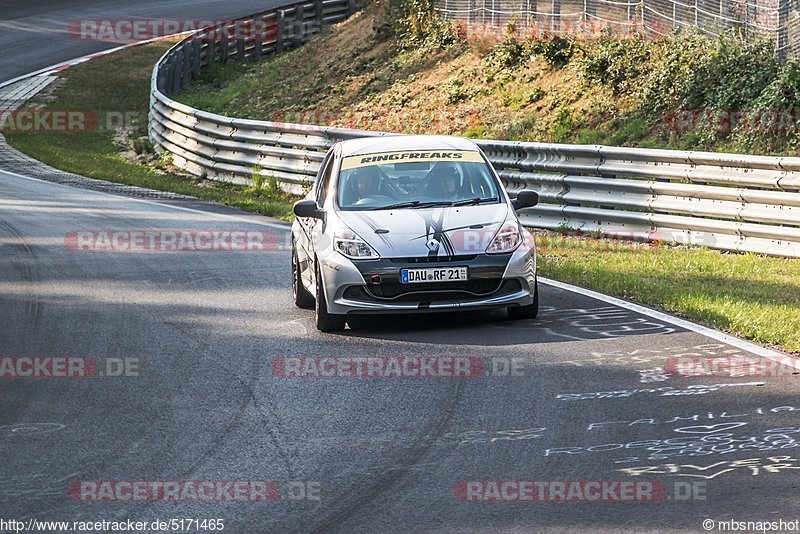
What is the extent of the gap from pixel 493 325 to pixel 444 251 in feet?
2.70

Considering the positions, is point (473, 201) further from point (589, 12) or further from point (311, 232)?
point (589, 12)

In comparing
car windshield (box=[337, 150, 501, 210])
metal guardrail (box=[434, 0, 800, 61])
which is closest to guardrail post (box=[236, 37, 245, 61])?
metal guardrail (box=[434, 0, 800, 61])

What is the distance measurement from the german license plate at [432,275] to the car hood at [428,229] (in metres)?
0.13

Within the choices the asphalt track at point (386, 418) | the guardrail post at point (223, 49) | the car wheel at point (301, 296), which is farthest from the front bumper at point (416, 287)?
the guardrail post at point (223, 49)

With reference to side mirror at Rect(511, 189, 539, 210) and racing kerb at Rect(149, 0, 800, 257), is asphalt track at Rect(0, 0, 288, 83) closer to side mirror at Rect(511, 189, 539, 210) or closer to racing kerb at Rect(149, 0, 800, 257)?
racing kerb at Rect(149, 0, 800, 257)

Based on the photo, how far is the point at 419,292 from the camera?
10617mm

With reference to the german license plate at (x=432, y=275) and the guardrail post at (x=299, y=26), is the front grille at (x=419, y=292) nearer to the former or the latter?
the german license plate at (x=432, y=275)

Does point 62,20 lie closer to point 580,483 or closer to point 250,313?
point 250,313

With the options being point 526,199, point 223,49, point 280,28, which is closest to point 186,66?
point 223,49

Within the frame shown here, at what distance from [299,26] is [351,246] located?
2933 cm

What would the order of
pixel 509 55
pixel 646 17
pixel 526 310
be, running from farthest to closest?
pixel 509 55, pixel 646 17, pixel 526 310

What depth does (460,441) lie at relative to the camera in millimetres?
7398

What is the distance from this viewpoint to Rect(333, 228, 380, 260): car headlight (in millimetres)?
10742

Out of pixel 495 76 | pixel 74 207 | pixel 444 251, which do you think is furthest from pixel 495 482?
pixel 495 76
